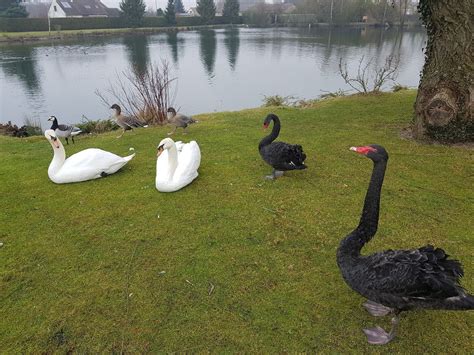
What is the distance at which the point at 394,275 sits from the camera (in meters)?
2.86

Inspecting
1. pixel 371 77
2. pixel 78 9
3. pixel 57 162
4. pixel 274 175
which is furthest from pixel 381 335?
pixel 78 9

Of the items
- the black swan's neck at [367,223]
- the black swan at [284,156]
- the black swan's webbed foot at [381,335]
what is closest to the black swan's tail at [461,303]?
the black swan's webbed foot at [381,335]

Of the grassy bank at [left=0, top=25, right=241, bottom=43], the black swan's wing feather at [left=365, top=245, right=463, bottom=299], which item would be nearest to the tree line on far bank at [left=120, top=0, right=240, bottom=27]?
the grassy bank at [left=0, top=25, right=241, bottom=43]

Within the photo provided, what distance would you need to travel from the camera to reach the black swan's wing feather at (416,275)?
107 inches

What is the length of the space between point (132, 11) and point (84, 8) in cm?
2483

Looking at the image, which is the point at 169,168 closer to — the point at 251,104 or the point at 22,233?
the point at 22,233

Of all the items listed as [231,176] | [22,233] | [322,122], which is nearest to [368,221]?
[231,176]

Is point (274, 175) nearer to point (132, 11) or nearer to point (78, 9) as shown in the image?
point (132, 11)

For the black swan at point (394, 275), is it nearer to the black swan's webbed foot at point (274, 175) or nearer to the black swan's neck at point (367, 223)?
the black swan's neck at point (367, 223)

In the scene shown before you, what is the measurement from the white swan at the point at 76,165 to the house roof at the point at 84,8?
82485 millimetres

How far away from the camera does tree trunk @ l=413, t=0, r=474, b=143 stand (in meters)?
6.21

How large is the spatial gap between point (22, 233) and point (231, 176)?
3143 millimetres

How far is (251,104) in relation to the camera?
16672 mm

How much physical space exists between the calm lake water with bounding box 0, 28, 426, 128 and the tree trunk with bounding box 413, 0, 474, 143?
10215mm
